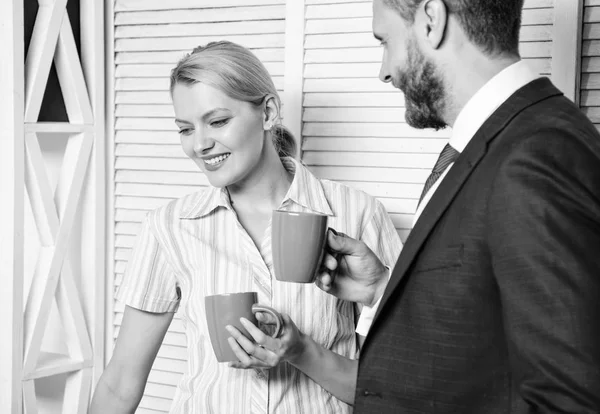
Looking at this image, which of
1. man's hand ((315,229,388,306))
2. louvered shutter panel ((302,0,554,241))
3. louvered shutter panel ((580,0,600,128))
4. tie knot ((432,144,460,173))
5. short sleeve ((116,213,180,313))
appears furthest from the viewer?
louvered shutter panel ((302,0,554,241))

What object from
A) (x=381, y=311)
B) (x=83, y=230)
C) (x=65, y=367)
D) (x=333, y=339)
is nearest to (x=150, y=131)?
(x=83, y=230)

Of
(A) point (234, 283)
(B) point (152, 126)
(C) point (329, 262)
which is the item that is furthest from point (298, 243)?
(B) point (152, 126)

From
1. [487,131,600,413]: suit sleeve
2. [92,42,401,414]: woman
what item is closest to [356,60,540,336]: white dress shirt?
[487,131,600,413]: suit sleeve

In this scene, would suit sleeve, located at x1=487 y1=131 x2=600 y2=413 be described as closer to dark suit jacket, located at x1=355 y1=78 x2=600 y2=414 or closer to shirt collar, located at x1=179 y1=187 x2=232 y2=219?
dark suit jacket, located at x1=355 y1=78 x2=600 y2=414

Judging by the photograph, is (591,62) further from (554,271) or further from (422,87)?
(554,271)

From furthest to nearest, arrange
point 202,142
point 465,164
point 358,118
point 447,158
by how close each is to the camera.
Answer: point 358,118 < point 202,142 < point 447,158 < point 465,164

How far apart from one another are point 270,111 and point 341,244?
0.46 metres

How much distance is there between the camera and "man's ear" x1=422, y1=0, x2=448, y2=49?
1.05 m

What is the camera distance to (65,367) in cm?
229

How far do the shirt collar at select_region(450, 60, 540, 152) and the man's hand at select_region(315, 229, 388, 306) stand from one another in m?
0.43

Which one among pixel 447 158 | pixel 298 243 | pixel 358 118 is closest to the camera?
pixel 447 158

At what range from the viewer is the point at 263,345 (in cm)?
139

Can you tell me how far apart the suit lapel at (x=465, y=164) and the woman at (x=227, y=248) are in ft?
1.92

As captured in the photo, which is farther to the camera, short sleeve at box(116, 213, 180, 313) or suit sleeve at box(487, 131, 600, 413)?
short sleeve at box(116, 213, 180, 313)
